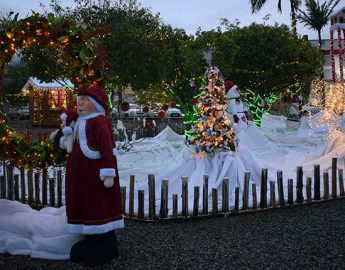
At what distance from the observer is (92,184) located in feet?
16.7

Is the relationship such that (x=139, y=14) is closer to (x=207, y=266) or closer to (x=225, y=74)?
(x=225, y=74)

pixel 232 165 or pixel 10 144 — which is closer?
pixel 10 144

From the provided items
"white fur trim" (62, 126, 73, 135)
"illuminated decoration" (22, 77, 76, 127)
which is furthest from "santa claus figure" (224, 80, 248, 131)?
"illuminated decoration" (22, 77, 76, 127)

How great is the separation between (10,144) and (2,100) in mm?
957

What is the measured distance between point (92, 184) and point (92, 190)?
7cm

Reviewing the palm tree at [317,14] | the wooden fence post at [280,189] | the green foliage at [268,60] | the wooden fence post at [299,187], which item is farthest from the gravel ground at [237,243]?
the palm tree at [317,14]

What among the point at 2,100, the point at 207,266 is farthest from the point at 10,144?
the point at 207,266

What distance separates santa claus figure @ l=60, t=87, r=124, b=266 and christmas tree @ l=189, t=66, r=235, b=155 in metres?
4.26

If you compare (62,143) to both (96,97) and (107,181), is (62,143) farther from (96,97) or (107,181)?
(107,181)

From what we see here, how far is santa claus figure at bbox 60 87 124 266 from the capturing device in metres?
5.05

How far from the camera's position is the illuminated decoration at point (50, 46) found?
616 cm

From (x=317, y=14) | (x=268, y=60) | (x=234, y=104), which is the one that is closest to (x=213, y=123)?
(x=234, y=104)

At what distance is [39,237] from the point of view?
5.59 meters

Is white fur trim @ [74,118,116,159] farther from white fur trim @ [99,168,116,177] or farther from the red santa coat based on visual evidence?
white fur trim @ [99,168,116,177]
